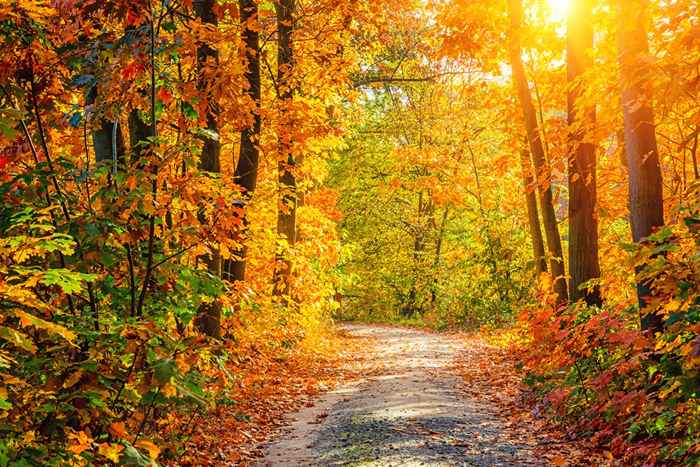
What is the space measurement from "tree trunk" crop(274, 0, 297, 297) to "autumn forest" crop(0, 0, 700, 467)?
0.31 ft

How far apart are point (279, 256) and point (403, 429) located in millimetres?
8105

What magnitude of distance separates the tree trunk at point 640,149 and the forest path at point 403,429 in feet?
7.79

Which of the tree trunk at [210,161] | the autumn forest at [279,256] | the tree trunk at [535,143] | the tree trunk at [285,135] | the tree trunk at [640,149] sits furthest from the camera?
the tree trunk at [535,143]

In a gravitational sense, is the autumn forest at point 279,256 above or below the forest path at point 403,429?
above

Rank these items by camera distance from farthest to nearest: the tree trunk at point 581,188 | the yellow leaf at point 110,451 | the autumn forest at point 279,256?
the tree trunk at point 581,188, the autumn forest at point 279,256, the yellow leaf at point 110,451

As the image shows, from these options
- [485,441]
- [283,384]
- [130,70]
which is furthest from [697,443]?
[283,384]

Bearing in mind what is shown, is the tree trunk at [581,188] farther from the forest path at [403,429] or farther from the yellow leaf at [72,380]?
the yellow leaf at [72,380]

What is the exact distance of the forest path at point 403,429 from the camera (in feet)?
24.2

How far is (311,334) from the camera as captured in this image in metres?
20.0

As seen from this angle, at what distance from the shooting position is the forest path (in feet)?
24.2

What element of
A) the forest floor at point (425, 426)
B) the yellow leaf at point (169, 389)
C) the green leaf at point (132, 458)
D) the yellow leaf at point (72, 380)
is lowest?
the forest floor at point (425, 426)

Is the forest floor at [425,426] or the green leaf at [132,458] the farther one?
the forest floor at [425,426]

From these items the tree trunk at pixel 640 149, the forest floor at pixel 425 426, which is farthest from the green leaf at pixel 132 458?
the tree trunk at pixel 640 149

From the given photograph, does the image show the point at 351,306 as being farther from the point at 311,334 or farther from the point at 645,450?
the point at 645,450
